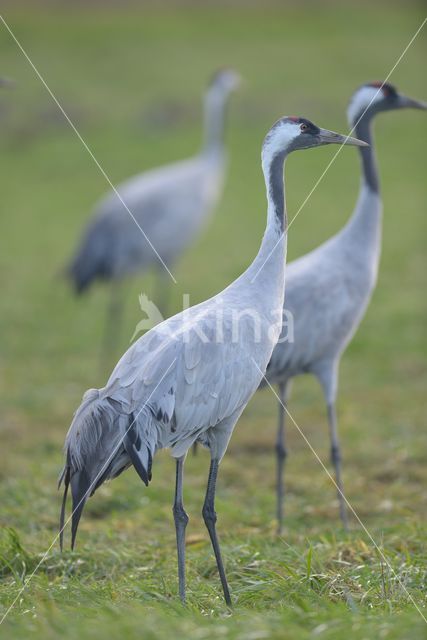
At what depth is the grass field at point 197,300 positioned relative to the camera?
3.88m

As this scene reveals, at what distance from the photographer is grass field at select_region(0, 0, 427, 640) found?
388cm

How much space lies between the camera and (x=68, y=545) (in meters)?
4.59

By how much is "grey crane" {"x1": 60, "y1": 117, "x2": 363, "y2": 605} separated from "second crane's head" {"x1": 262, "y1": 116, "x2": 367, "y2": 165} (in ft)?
2.12

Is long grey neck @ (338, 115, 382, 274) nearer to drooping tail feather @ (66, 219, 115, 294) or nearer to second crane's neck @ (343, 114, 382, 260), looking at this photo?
second crane's neck @ (343, 114, 382, 260)

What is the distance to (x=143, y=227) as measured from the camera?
30.5 feet

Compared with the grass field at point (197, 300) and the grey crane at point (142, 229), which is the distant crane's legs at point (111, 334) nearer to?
the grey crane at point (142, 229)

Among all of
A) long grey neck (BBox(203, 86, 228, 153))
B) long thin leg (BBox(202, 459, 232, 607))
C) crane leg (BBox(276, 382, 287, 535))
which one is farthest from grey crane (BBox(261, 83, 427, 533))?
long grey neck (BBox(203, 86, 228, 153))

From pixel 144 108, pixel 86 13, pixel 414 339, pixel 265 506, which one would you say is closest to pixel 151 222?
pixel 414 339

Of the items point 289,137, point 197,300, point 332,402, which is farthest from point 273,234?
point 197,300

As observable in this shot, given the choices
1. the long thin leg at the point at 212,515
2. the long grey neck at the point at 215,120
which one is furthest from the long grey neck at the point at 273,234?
the long grey neck at the point at 215,120

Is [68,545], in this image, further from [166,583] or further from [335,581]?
[335,581]

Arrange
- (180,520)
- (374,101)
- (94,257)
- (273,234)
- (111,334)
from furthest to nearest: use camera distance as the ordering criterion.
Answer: (94,257) < (111,334) < (374,101) < (273,234) < (180,520)

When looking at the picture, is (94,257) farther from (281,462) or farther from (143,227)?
(281,462)

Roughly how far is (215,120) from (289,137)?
20.2 ft
